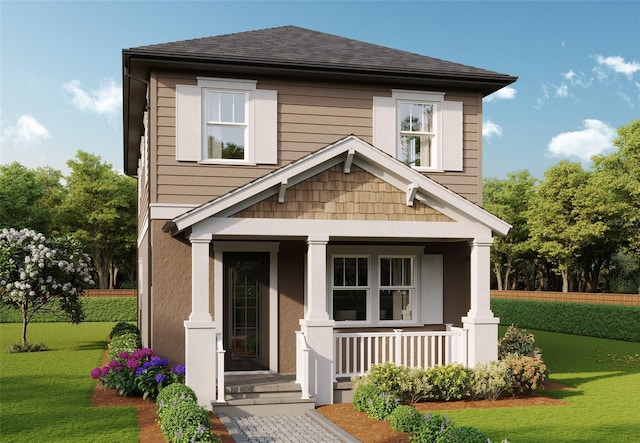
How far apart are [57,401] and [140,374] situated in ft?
4.89

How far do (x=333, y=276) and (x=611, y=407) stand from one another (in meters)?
5.82

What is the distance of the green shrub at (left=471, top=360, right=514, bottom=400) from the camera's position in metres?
12.1

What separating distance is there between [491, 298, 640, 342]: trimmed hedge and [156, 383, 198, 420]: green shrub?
65.7 feet

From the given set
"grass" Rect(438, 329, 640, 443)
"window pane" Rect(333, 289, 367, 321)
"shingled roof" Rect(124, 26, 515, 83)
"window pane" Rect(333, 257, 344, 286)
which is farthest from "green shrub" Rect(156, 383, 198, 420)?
"shingled roof" Rect(124, 26, 515, 83)

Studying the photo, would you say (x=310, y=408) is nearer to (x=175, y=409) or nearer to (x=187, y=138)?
(x=175, y=409)

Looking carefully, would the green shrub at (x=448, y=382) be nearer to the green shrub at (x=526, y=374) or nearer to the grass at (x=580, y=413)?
the grass at (x=580, y=413)

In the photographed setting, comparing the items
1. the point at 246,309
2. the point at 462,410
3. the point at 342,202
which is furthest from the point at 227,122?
the point at 462,410

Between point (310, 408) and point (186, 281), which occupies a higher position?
point (186, 281)

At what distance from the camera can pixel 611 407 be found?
1173cm

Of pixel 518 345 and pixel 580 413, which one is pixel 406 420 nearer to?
pixel 580 413

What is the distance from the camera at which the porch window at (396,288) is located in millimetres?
14594

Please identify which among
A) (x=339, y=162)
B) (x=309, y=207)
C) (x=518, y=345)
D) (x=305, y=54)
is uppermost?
(x=305, y=54)

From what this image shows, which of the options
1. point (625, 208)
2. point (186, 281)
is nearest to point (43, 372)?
point (186, 281)

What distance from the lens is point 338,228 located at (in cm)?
1208
